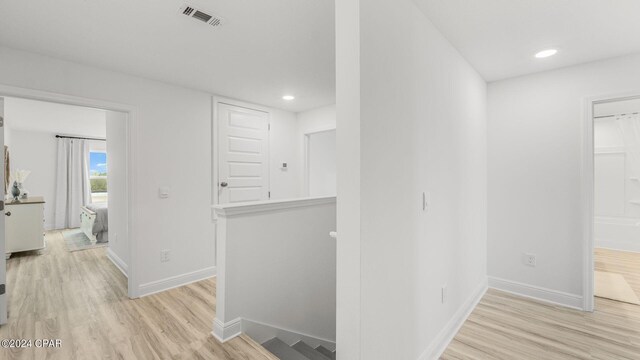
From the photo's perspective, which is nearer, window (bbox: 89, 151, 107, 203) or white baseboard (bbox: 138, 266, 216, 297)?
white baseboard (bbox: 138, 266, 216, 297)

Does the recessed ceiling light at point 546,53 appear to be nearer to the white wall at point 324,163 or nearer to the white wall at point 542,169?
the white wall at point 542,169

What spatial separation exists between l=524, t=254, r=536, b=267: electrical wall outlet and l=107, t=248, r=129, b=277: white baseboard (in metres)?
4.68

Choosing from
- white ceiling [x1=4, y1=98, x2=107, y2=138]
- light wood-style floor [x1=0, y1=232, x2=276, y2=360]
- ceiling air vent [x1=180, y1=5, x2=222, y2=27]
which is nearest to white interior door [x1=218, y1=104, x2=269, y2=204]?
light wood-style floor [x1=0, y1=232, x2=276, y2=360]

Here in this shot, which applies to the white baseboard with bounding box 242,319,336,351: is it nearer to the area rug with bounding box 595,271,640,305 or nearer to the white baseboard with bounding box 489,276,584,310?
the white baseboard with bounding box 489,276,584,310

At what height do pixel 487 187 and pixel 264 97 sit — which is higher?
pixel 264 97

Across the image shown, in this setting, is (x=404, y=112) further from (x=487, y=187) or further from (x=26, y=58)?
(x=26, y=58)

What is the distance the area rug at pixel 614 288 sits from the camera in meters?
2.76

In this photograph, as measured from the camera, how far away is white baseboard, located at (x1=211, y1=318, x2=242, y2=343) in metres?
1.92

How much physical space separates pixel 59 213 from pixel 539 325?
30.2 feet

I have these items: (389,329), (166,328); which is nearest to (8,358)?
(166,328)

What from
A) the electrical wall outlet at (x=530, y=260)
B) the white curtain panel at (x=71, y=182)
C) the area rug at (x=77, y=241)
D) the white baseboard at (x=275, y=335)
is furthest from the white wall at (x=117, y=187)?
the electrical wall outlet at (x=530, y=260)

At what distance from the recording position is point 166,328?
2.25 metres

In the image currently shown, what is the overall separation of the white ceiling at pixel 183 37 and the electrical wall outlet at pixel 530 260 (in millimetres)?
2815

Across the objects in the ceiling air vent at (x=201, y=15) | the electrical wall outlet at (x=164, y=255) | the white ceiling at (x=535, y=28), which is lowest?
the electrical wall outlet at (x=164, y=255)
